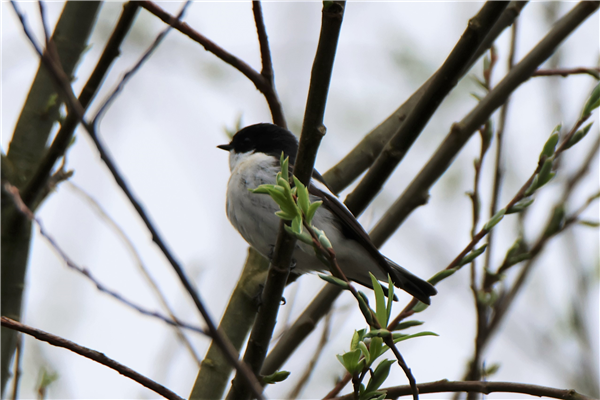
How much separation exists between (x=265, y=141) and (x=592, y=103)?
2.55 m

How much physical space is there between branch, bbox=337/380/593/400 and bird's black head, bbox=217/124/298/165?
2.10 metres

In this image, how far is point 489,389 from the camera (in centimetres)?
180

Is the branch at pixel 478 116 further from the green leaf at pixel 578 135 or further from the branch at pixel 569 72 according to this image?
the green leaf at pixel 578 135

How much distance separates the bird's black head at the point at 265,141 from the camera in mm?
4027

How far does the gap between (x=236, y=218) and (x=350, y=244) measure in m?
0.70

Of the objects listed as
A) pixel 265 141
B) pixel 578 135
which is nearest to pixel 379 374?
pixel 578 135

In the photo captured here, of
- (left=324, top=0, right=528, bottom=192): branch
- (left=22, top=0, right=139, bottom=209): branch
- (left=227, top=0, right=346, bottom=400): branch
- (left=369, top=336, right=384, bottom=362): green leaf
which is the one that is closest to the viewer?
(left=369, top=336, right=384, bottom=362): green leaf

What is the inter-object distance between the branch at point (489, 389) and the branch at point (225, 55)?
163 centimetres

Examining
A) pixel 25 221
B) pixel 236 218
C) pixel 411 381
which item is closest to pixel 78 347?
pixel 411 381

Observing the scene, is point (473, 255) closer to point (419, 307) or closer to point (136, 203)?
point (419, 307)

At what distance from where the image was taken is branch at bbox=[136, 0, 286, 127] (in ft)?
8.46

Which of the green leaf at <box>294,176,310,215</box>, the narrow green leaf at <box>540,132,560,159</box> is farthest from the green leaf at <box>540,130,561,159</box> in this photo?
the green leaf at <box>294,176,310,215</box>

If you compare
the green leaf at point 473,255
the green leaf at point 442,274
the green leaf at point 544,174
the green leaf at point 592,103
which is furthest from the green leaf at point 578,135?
the green leaf at point 442,274

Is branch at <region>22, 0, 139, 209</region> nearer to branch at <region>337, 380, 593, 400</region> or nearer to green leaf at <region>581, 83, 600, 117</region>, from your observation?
branch at <region>337, 380, 593, 400</region>
